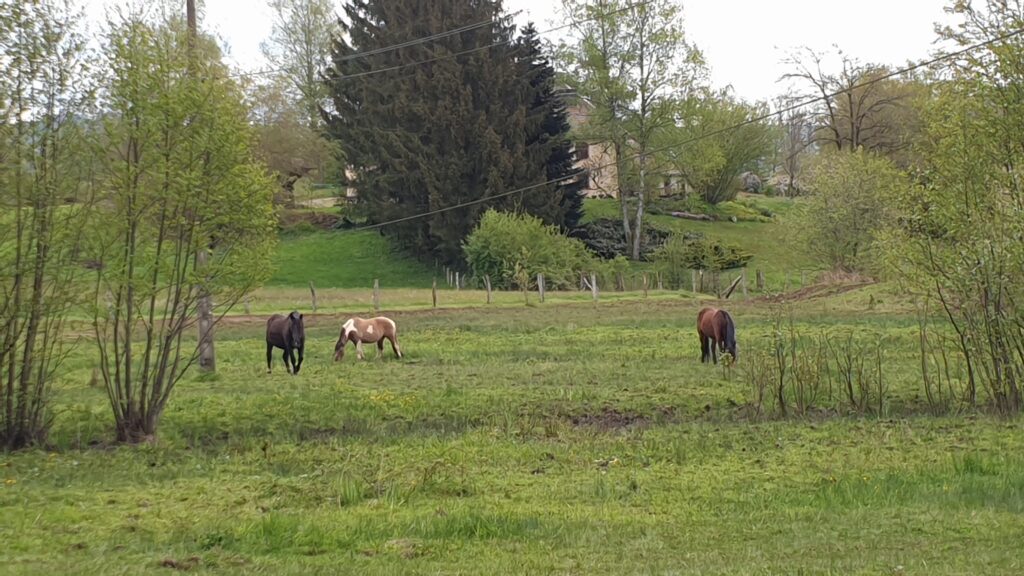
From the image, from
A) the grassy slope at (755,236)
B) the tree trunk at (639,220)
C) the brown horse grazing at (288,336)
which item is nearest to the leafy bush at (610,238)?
the tree trunk at (639,220)

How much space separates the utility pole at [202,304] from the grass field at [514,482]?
33.6 inches

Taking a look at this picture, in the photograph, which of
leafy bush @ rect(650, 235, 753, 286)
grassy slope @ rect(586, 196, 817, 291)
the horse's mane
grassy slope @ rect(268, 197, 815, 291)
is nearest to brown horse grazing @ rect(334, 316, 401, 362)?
the horse's mane

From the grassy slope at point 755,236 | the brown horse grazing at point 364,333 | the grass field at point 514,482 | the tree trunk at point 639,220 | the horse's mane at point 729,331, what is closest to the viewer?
the grass field at point 514,482

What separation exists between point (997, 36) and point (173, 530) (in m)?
14.1

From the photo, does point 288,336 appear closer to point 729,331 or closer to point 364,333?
point 364,333

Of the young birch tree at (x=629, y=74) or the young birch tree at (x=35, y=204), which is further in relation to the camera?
the young birch tree at (x=629, y=74)

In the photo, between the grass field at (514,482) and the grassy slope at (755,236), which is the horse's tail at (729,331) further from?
the grassy slope at (755,236)

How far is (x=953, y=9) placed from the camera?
51.3ft

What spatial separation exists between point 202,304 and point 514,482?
7.86 meters

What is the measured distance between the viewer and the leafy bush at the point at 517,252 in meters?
47.4

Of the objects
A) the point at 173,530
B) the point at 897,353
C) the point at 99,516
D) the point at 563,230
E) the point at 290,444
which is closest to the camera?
the point at 173,530

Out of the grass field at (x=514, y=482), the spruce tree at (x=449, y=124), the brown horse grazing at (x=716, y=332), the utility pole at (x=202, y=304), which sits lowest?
the grass field at (x=514, y=482)

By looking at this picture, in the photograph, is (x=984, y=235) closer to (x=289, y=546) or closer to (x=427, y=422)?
(x=427, y=422)

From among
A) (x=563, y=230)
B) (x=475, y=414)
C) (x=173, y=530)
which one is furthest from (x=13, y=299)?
(x=563, y=230)
